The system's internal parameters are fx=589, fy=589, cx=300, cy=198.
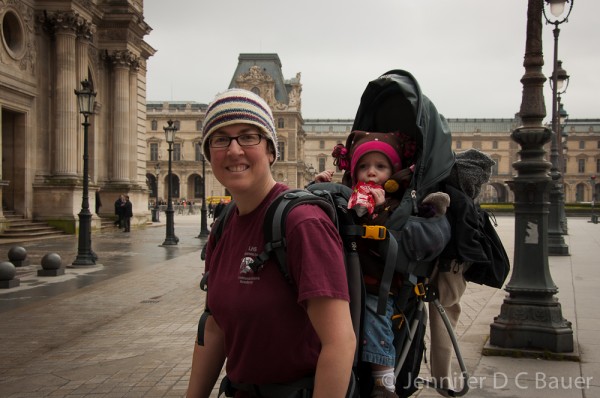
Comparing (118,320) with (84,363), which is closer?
(84,363)

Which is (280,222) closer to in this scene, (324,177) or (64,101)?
(324,177)

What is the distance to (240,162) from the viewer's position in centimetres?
220

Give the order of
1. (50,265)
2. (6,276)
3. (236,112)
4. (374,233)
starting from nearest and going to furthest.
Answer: (236,112) → (374,233) → (6,276) → (50,265)

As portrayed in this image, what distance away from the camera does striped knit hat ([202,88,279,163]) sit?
2176mm

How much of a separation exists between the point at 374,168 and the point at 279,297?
3.97ft

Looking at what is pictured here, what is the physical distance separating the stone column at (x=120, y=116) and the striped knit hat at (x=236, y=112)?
27083mm

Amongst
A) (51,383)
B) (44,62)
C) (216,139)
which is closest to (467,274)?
(216,139)

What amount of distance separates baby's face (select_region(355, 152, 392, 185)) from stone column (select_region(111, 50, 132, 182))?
26.5 meters

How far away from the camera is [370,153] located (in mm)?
3080

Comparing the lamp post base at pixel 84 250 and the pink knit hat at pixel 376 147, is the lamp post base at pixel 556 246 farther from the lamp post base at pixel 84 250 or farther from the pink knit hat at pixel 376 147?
the pink knit hat at pixel 376 147

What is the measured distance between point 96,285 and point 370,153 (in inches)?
369

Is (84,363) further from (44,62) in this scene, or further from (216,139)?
(44,62)

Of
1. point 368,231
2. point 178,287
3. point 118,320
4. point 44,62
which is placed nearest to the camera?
point 368,231

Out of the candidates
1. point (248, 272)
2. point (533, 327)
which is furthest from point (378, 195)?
point (533, 327)
